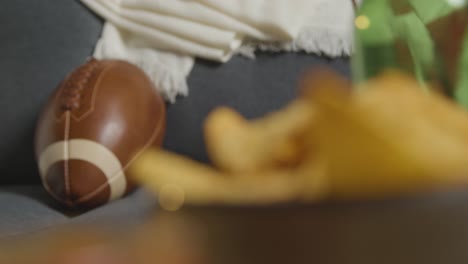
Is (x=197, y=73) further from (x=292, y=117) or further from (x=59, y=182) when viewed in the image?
(x=292, y=117)

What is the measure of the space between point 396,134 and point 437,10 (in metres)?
0.39

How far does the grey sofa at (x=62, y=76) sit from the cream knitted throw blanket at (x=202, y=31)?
3cm

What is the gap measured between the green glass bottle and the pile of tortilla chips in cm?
9

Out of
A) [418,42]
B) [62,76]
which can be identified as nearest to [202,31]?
[62,76]

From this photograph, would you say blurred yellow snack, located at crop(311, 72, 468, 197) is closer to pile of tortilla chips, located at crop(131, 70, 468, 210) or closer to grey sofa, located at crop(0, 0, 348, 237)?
pile of tortilla chips, located at crop(131, 70, 468, 210)

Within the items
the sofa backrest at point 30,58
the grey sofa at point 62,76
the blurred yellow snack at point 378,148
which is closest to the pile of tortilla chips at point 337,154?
the blurred yellow snack at point 378,148

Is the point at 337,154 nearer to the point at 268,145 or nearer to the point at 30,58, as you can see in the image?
the point at 268,145

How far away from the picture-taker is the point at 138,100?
127cm

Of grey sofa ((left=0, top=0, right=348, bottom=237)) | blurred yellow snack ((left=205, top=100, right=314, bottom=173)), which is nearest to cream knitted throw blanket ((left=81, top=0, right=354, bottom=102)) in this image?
grey sofa ((left=0, top=0, right=348, bottom=237))

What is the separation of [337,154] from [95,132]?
1.07 meters

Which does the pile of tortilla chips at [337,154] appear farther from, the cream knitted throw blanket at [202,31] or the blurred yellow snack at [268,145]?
the cream knitted throw blanket at [202,31]

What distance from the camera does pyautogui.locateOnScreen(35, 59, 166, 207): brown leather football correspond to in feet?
3.84

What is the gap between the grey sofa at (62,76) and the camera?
1.41 metres

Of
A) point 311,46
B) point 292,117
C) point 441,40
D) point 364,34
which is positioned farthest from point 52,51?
point 292,117
